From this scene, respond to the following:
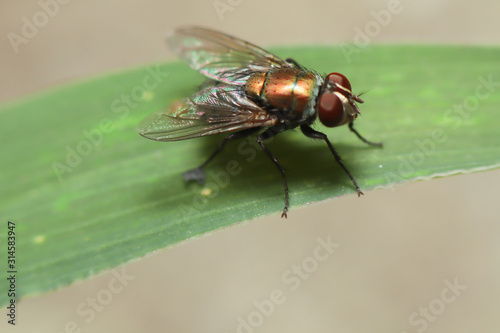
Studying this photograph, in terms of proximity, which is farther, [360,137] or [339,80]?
[360,137]

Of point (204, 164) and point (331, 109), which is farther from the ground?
point (331, 109)

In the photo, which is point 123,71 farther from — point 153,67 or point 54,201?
point 54,201
